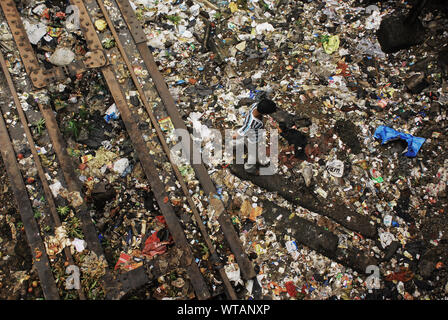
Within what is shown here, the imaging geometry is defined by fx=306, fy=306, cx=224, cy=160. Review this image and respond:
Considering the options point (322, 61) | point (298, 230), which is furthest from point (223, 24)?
point (298, 230)

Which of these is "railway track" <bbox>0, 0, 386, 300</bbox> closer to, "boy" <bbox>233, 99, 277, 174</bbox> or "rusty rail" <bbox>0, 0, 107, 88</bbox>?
"rusty rail" <bbox>0, 0, 107, 88</bbox>

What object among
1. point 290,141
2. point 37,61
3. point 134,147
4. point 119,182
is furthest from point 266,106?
point 37,61

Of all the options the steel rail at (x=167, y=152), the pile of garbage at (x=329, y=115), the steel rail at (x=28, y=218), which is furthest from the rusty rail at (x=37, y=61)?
the pile of garbage at (x=329, y=115)

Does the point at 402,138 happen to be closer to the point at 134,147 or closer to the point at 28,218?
the point at 134,147

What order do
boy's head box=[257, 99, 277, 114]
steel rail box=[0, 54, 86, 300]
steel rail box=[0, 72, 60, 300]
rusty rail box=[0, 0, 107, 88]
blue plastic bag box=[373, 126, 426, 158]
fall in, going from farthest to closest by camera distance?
rusty rail box=[0, 0, 107, 88] → blue plastic bag box=[373, 126, 426, 158] → steel rail box=[0, 54, 86, 300] → steel rail box=[0, 72, 60, 300] → boy's head box=[257, 99, 277, 114]

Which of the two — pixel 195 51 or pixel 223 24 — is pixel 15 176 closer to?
pixel 195 51

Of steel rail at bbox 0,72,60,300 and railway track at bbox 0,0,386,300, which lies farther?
railway track at bbox 0,0,386,300

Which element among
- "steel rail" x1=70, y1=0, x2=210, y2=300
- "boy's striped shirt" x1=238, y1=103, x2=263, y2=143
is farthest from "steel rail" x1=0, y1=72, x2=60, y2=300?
"boy's striped shirt" x1=238, y1=103, x2=263, y2=143
